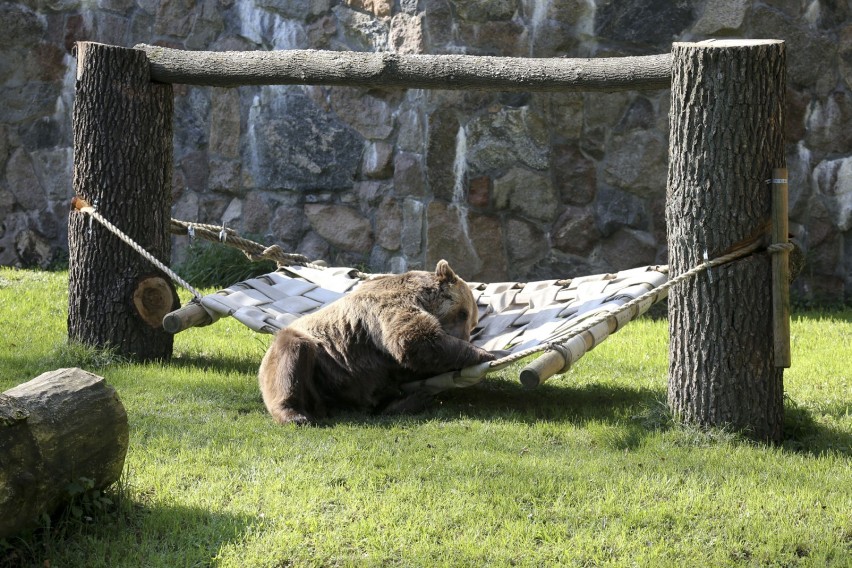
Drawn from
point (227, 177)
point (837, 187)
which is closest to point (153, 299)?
point (227, 177)

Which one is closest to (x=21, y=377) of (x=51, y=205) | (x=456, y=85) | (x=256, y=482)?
(x=256, y=482)

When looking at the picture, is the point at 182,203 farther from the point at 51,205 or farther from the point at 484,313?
the point at 484,313

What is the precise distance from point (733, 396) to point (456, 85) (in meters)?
2.52

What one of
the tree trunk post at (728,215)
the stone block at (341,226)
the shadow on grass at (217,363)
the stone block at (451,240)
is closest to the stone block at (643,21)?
the stone block at (451,240)

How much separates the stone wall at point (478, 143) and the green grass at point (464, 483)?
2760 mm

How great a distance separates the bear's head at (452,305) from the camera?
6645mm

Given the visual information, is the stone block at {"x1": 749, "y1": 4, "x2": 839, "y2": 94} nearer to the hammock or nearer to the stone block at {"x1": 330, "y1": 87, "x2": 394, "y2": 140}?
the stone block at {"x1": 330, "y1": 87, "x2": 394, "y2": 140}

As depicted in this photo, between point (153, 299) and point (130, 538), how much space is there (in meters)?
3.17

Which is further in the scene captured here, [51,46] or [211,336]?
[51,46]

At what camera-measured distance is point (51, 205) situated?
37.6ft

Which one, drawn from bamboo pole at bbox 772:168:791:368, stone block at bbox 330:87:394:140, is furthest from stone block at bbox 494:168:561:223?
bamboo pole at bbox 772:168:791:368

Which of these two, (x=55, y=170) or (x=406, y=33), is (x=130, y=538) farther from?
(x=55, y=170)

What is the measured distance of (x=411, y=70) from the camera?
21.5ft

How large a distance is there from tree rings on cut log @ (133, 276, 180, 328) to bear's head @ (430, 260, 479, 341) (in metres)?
1.92
